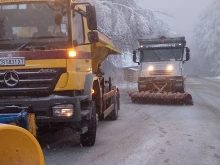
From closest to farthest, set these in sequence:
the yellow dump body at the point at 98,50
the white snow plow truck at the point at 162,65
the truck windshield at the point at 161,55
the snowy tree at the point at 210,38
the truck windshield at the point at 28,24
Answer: the truck windshield at the point at 28,24
the yellow dump body at the point at 98,50
the white snow plow truck at the point at 162,65
the truck windshield at the point at 161,55
the snowy tree at the point at 210,38

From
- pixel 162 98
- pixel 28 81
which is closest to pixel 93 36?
pixel 28 81

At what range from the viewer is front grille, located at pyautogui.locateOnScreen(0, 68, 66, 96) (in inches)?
242

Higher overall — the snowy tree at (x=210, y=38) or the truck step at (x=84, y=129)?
the snowy tree at (x=210, y=38)

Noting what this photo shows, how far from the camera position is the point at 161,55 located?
1706cm

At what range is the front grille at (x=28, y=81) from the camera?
6.16 meters

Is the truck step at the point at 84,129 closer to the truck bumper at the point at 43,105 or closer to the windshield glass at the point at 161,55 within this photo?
the truck bumper at the point at 43,105

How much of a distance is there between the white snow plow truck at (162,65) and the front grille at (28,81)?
10.5 m

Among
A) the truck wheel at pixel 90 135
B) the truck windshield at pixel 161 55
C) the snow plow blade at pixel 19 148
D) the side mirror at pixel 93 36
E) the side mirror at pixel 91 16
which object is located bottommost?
the truck wheel at pixel 90 135

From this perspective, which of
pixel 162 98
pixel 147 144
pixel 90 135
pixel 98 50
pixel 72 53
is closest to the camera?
pixel 72 53

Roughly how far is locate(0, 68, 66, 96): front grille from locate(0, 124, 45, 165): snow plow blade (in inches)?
86.8

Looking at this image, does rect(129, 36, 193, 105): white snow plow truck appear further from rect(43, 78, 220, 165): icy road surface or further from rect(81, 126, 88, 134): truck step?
rect(81, 126, 88, 134): truck step

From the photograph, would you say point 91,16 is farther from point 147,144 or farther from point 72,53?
point 147,144

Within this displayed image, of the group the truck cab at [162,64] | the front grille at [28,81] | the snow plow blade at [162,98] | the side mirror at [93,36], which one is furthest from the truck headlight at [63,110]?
the truck cab at [162,64]

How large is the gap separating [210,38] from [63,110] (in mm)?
60077
